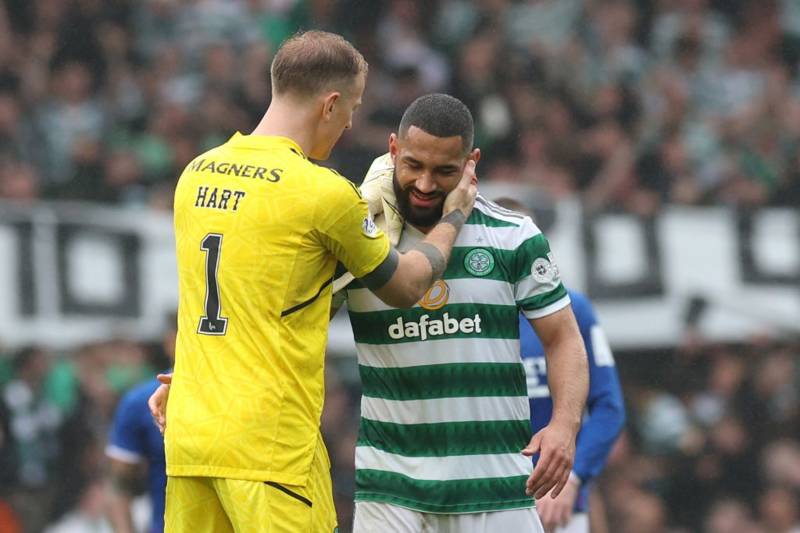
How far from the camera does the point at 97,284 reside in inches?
407

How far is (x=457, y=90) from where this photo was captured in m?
12.5

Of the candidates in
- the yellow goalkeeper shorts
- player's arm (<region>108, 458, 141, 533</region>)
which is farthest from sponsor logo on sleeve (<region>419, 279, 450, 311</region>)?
player's arm (<region>108, 458, 141, 533</region>)

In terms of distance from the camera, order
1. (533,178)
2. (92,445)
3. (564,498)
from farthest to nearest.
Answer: (533,178)
(92,445)
(564,498)

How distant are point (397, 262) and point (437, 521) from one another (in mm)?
993

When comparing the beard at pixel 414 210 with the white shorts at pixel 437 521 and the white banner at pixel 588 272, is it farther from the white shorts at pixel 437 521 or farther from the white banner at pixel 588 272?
the white banner at pixel 588 272

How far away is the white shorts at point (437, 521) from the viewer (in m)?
4.82

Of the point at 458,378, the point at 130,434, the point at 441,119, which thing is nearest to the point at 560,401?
the point at 458,378

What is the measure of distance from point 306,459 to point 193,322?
544mm

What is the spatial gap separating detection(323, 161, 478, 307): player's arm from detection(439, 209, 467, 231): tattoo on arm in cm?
5

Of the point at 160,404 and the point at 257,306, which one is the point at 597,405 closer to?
the point at 160,404

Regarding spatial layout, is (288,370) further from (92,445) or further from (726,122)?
(726,122)

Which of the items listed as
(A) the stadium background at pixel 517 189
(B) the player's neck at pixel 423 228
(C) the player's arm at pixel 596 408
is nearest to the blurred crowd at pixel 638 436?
(A) the stadium background at pixel 517 189

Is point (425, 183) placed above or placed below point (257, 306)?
above

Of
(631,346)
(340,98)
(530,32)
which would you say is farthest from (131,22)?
(340,98)
